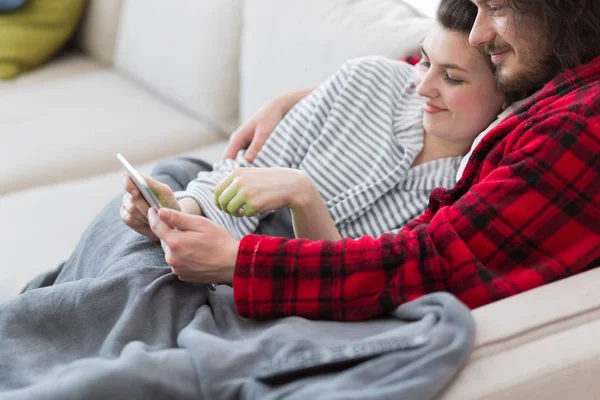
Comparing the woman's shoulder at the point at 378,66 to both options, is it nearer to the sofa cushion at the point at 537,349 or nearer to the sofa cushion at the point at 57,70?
the sofa cushion at the point at 537,349

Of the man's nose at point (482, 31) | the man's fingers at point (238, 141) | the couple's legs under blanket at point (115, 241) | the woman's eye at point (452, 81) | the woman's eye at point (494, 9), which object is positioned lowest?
the couple's legs under blanket at point (115, 241)

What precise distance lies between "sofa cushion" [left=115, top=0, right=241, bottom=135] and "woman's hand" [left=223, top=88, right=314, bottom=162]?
489 millimetres

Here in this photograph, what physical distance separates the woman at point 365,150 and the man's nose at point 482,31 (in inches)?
4.0

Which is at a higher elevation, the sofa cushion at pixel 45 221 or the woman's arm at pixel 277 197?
the woman's arm at pixel 277 197

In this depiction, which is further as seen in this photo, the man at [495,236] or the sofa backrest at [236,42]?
the sofa backrest at [236,42]

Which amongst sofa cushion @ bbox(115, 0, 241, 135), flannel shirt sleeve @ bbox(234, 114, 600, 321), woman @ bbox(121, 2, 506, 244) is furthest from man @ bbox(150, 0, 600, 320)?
sofa cushion @ bbox(115, 0, 241, 135)

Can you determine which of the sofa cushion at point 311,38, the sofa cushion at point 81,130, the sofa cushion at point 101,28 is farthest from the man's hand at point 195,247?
the sofa cushion at point 101,28

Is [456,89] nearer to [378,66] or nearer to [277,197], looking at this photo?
[378,66]

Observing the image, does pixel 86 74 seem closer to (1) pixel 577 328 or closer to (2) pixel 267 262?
(2) pixel 267 262

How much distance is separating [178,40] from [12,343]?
4.21 ft

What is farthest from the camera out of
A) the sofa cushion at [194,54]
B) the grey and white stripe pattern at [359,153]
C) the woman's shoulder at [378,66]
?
the sofa cushion at [194,54]

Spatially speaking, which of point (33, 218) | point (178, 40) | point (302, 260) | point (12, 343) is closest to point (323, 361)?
point (302, 260)

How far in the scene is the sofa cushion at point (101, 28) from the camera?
99.1 inches

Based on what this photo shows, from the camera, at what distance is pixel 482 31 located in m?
1.16
